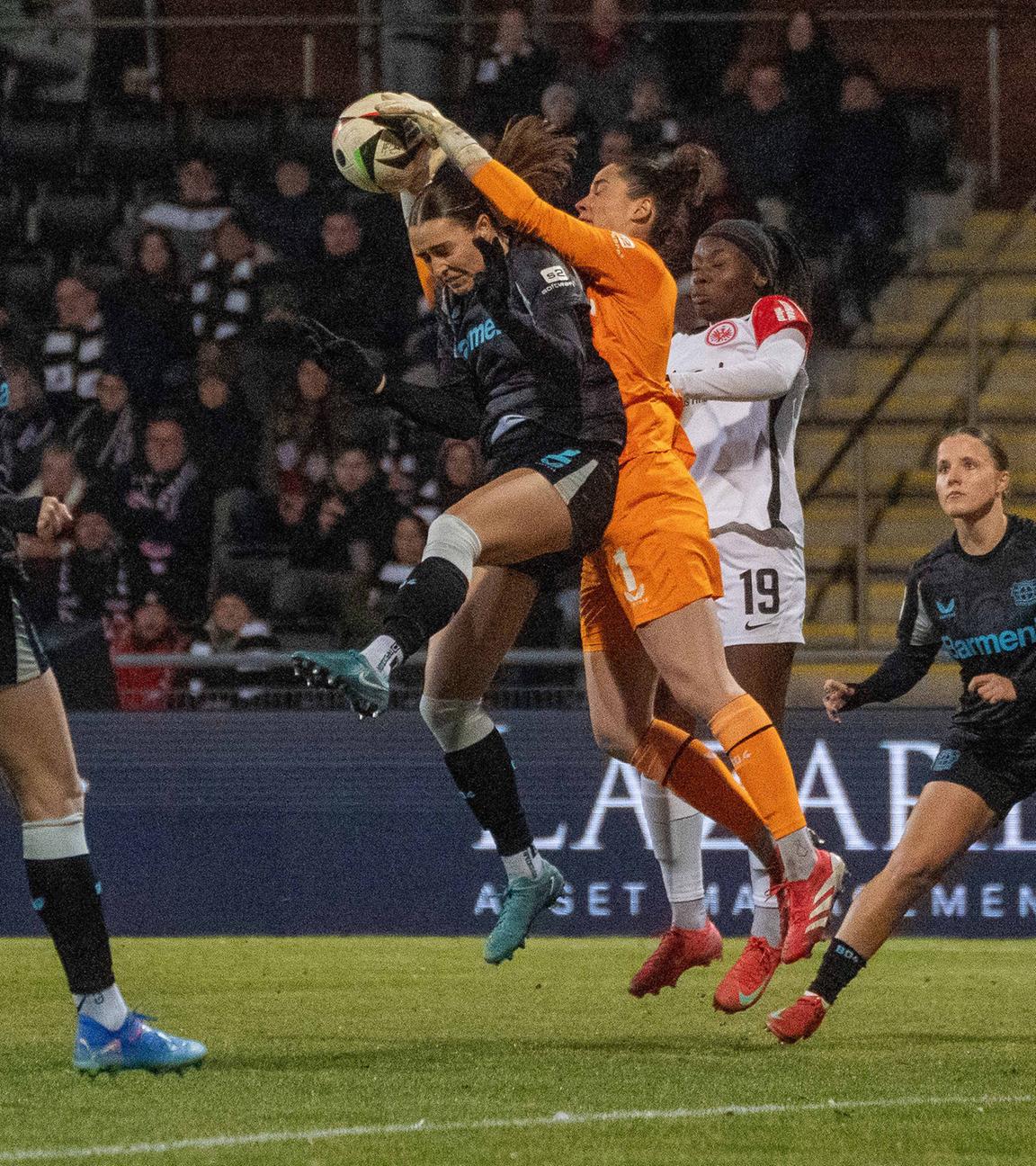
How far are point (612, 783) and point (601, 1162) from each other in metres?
4.77

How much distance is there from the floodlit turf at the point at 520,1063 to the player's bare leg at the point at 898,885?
0.17 metres

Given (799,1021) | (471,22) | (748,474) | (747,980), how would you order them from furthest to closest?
1. (471,22)
2. (748,474)
3. (747,980)
4. (799,1021)

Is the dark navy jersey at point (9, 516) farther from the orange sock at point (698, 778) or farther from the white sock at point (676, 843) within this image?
the white sock at point (676, 843)

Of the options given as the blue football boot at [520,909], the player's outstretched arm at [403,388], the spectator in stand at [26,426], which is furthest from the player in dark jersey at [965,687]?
the spectator in stand at [26,426]

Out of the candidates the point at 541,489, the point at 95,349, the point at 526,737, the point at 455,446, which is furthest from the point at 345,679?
the point at 95,349

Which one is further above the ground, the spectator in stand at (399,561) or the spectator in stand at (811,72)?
the spectator in stand at (811,72)

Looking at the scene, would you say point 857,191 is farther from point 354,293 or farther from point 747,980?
point 747,980

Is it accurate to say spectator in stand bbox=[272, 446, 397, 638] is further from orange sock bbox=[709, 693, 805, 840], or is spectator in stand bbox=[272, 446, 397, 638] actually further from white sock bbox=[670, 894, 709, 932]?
orange sock bbox=[709, 693, 805, 840]

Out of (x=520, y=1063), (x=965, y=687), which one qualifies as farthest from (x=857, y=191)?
(x=520, y=1063)

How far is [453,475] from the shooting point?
420 inches

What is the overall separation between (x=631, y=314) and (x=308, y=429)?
19.9ft

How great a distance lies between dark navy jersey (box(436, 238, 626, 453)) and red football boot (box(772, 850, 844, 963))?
4.20 feet

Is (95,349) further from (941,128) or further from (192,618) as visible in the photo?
(941,128)

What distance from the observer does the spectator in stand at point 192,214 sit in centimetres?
1301
